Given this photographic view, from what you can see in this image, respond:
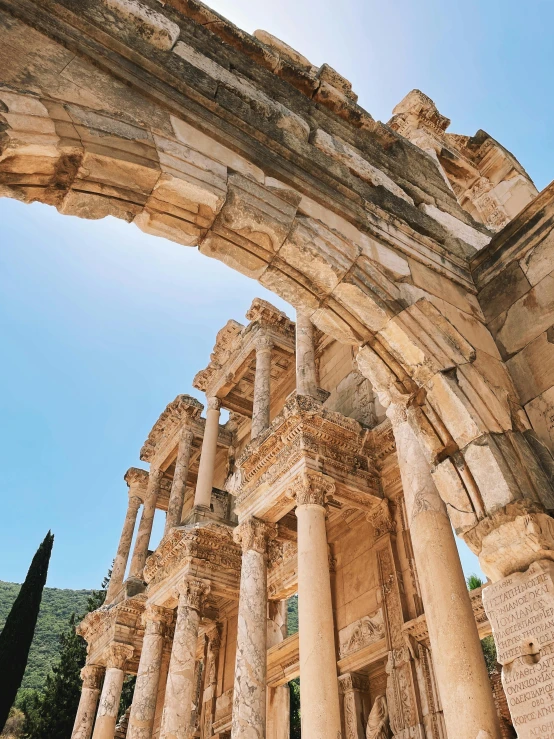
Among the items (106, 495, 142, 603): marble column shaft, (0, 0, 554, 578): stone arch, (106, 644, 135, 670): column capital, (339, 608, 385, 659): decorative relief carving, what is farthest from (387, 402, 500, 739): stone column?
(106, 495, 142, 603): marble column shaft

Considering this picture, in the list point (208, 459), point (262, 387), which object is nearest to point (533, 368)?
point (262, 387)

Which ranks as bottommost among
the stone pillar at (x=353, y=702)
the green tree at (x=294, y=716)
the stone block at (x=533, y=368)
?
the stone pillar at (x=353, y=702)

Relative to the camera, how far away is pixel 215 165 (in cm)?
463

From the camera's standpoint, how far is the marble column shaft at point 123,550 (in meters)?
17.2

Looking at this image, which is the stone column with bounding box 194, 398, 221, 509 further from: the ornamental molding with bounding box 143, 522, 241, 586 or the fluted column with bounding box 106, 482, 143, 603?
the fluted column with bounding box 106, 482, 143, 603

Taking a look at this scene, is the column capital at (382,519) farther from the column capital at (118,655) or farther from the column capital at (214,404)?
the column capital at (118,655)

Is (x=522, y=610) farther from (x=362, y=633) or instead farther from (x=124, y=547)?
(x=124, y=547)

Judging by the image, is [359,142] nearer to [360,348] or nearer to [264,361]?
[360,348]

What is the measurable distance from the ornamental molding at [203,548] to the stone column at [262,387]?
7.58 feet

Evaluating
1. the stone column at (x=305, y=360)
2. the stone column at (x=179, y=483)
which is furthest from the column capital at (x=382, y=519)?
the stone column at (x=179, y=483)

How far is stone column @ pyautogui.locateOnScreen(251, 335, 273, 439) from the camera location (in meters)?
12.5

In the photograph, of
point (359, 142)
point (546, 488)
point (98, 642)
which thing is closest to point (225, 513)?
point (98, 642)

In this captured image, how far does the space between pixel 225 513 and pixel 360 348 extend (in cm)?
1088

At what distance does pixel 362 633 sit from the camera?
993 cm
